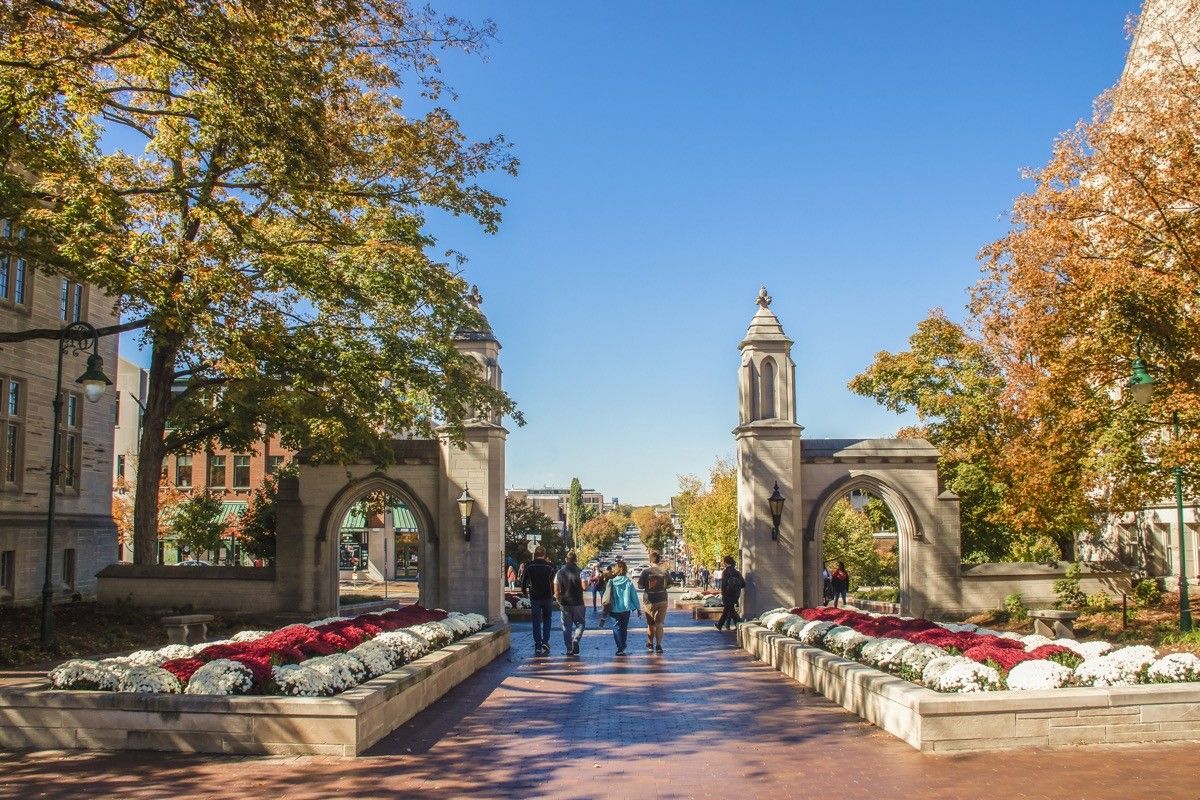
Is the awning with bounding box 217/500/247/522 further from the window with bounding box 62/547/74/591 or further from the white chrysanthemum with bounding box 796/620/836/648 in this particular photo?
the white chrysanthemum with bounding box 796/620/836/648

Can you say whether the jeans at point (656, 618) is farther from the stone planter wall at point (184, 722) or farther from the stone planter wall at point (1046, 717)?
the stone planter wall at point (184, 722)

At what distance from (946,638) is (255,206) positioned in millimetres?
14373

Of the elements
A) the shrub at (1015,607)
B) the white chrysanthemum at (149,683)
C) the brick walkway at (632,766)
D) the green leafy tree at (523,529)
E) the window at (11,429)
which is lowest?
the brick walkway at (632,766)

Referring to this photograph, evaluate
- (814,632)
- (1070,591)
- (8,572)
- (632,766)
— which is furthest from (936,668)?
(8,572)

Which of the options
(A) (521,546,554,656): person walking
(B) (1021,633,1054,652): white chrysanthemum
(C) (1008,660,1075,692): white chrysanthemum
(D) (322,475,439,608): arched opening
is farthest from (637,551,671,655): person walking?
(C) (1008,660,1075,692): white chrysanthemum

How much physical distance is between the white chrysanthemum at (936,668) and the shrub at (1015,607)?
42.3ft

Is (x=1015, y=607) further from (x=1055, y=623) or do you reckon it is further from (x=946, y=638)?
(x=946, y=638)

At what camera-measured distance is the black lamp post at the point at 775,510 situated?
73.4 ft

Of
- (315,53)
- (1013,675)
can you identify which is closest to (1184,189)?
(1013,675)

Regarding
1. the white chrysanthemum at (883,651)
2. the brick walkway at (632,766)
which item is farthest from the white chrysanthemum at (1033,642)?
the brick walkway at (632,766)

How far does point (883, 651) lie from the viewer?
11586 millimetres

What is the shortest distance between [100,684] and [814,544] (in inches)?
649

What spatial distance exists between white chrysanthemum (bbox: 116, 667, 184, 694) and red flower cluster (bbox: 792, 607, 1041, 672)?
784 centimetres

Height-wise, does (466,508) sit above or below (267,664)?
above
